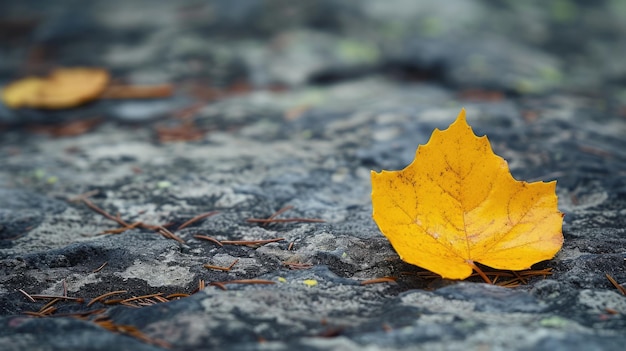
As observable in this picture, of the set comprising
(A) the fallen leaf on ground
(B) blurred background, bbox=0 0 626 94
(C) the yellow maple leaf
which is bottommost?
(A) the fallen leaf on ground

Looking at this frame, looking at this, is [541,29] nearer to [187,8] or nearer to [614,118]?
[614,118]

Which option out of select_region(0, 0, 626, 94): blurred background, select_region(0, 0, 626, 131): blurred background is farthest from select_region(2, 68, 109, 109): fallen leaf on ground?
select_region(0, 0, 626, 94): blurred background

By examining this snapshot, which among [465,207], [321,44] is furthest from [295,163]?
[321,44]

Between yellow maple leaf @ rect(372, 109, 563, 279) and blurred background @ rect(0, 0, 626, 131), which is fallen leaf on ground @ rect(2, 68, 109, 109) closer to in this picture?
blurred background @ rect(0, 0, 626, 131)

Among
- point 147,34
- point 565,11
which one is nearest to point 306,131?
point 147,34

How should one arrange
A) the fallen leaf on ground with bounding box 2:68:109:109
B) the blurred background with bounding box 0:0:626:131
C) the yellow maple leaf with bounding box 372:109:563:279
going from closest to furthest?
the yellow maple leaf with bounding box 372:109:563:279 → the fallen leaf on ground with bounding box 2:68:109:109 → the blurred background with bounding box 0:0:626:131

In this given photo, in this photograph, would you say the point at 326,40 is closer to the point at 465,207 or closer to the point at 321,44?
the point at 321,44

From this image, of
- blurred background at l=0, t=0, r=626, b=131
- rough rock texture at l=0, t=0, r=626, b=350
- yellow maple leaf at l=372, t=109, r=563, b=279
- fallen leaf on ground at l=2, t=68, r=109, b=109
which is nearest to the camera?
rough rock texture at l=0, t=0, r=626, b=350
